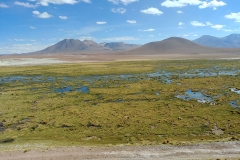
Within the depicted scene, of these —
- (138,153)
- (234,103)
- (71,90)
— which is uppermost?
(71,90)

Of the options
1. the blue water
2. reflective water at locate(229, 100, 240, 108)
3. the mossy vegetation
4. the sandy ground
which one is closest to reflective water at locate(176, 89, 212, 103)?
the mossy vegetation

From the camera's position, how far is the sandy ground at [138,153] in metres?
14.5

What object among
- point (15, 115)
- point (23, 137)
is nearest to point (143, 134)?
point (23, 137)

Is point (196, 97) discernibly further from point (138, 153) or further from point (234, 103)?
point (138, 153)

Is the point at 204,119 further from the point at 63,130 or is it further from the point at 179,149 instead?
the point at 63,130

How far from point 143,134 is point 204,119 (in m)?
7.35

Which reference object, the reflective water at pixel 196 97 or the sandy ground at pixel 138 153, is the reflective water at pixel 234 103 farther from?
the sandy ground at pixel 138 153

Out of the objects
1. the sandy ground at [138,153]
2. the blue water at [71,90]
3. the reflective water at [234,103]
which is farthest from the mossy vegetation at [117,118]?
the blue water at [71,90]

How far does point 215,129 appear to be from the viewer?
19594mm

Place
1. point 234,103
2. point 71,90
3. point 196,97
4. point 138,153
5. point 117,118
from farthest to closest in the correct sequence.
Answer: point 71,90
point 196,97
point 234,103
point 117,118
point 138,153

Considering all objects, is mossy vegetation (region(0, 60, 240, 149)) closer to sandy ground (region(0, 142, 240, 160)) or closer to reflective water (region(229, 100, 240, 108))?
reflective water (region(229, 100, 240, 108))

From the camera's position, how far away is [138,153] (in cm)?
1508

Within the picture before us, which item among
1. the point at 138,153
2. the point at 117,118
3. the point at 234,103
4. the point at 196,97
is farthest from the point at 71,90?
the point at 234,103

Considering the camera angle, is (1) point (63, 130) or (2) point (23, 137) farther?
(1) point (63, 130)
